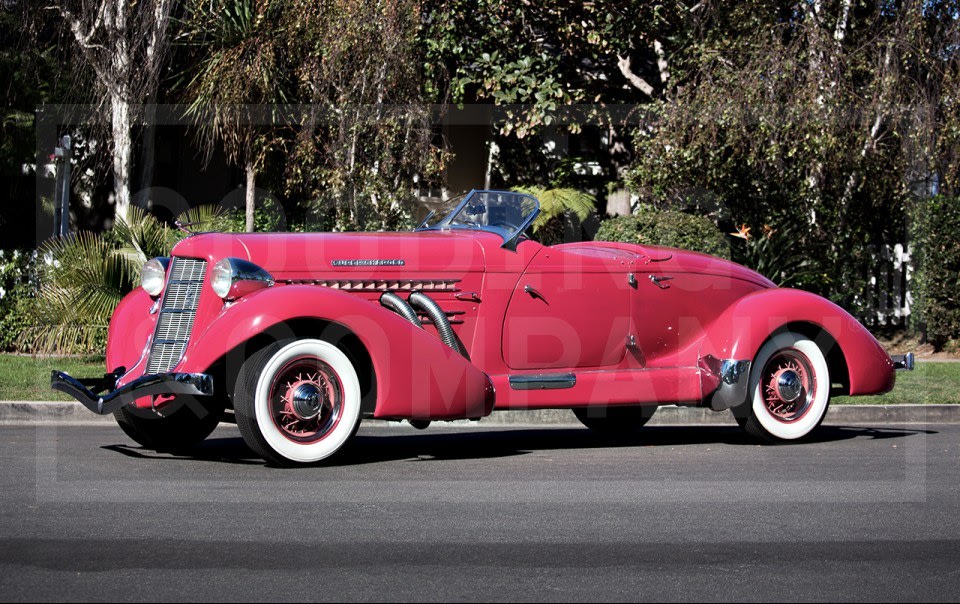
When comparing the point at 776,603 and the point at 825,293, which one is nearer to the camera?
the point at 776,603

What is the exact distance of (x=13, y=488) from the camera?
246 inches

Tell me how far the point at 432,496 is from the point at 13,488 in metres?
2.23

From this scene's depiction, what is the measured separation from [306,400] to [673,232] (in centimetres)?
849

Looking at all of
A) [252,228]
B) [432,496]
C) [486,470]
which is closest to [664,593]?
[432,496]

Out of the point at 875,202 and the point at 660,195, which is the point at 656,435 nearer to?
the point at 660,195

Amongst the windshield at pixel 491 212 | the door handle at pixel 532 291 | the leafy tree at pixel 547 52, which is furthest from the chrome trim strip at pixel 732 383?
the leafy tree at pixel 547 52

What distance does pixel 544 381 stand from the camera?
25.2ft

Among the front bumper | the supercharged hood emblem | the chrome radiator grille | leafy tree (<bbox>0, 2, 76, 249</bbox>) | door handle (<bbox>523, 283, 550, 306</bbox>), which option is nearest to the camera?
the front bumper

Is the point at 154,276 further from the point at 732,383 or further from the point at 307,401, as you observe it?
the point at 732,383

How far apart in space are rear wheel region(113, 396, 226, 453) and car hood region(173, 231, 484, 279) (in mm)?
946

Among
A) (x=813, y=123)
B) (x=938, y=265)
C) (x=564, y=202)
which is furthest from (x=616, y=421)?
(x=564, y=202)

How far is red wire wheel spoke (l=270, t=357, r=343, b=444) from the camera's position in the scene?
676 centimetres

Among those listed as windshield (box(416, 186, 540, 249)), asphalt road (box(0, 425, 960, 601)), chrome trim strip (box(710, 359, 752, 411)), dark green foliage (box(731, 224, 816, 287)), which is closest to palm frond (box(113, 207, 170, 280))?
asphalt road (box(0, 425, 960, 601))

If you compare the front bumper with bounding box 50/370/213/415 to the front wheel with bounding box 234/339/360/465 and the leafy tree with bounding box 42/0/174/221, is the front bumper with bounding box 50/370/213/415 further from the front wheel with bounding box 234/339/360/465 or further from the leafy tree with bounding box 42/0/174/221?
the leafy tree with bounding box 42/0/174/221
